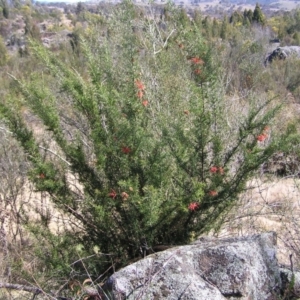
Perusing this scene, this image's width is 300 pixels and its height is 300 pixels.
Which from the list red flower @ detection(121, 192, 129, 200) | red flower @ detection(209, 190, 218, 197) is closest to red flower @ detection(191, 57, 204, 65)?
red flower @ detection(209, 190, 218, 197)

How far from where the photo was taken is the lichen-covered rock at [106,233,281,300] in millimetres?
2387

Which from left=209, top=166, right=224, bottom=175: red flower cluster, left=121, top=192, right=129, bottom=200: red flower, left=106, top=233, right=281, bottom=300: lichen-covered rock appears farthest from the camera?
left=209, top=166, right=224, bottom=175: red flower cluster

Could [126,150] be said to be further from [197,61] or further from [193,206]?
[197,61]

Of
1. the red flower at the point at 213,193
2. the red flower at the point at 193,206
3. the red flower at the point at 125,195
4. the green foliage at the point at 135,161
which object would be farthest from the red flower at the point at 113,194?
the red flower at the point at 213,193

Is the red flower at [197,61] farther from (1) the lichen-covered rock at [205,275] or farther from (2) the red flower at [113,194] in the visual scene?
(1) the lichen-covered rock at [205,275]

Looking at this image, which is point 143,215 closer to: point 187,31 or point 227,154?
point 227,154

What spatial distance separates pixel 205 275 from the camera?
2496 millimetres

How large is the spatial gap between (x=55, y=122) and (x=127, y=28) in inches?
54.3

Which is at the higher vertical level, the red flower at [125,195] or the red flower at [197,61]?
the red flower at [197,61]

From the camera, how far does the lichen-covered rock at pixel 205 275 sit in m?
2.39

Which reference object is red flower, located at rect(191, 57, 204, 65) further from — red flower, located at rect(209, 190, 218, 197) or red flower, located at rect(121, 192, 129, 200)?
red flower, located at rect(121, 192, 129, 200)

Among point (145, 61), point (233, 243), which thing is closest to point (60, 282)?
point (233, 243)

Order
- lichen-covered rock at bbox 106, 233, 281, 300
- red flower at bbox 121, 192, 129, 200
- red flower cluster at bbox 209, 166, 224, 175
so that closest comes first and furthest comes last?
1. lichen-covered rock at bbox 106, 233, 281, 300
2. red flower at bbox 121, 192, 129, 200
3. red flower cluster at bbox 209, 166, 224, 175

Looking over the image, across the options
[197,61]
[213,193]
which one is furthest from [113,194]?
[197,61]
